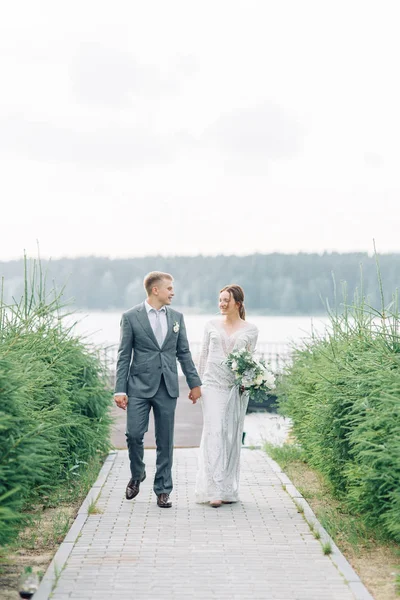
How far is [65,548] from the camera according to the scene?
→ 23.8 feet

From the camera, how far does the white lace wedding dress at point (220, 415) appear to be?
943 cm

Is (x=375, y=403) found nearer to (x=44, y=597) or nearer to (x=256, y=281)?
(x=44, y=597)

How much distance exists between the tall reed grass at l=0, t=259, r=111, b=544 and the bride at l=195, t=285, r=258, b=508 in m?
1.39

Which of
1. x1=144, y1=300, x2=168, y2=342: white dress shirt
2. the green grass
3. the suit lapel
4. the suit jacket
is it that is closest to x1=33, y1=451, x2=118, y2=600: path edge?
the suit jacket

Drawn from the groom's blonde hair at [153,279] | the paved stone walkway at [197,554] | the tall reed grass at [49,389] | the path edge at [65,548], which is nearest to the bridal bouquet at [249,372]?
the groom's blonde hair at [153,279]

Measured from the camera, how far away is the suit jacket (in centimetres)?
913

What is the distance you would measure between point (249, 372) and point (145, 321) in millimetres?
1185

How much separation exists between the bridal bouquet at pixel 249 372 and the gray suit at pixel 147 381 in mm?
486

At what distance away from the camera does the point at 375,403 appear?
300 inches

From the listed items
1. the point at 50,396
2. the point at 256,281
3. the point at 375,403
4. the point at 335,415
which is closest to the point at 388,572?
the point at 375,403

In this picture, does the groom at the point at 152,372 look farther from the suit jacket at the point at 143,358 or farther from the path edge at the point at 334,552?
the path edge at the point at 334,552

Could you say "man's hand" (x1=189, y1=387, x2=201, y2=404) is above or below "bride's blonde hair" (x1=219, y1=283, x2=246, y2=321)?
below

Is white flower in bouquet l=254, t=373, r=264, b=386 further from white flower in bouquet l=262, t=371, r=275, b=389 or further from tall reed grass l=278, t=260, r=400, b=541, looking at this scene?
tall reed grass l=278, t=260, r=400, b=541

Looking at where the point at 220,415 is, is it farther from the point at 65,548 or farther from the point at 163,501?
the point at 65,548
